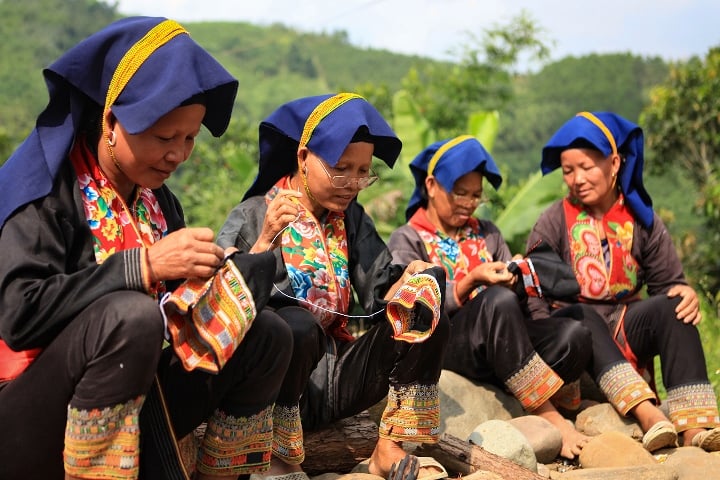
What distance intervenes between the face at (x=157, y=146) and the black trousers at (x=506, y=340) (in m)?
2.08

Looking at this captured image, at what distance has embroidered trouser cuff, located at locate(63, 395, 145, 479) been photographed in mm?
2635

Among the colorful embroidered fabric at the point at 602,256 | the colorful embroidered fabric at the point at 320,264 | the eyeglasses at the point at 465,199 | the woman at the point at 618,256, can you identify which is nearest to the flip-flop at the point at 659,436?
the woman at the point at 618,256

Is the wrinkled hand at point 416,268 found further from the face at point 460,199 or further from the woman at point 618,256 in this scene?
the woman at point 618,256

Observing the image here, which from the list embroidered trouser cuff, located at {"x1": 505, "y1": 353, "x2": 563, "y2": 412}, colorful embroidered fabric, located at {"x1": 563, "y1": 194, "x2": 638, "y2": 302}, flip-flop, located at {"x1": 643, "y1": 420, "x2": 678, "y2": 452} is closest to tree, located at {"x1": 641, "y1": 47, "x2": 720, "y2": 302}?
colorful embroidered fabric, located at {"x1": 563, "y1": 194, "x2": 638, "y2": 302}

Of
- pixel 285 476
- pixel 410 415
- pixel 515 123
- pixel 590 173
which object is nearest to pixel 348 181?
pixel 410 415

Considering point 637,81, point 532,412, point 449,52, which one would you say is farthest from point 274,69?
point 532,412

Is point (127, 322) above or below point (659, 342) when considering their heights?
above

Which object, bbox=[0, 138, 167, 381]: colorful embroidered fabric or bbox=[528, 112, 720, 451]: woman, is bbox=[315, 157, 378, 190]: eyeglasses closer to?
bbox=[0, 138, 167, 381]: colorful embroidered fabric

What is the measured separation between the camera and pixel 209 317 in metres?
2.79

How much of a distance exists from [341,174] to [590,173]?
6.44 ft

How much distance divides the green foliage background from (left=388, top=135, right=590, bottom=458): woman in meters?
1.83

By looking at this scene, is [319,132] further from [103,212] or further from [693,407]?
[693,407]

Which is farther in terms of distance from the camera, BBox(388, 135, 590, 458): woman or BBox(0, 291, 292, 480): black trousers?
BBox(388, 135, 590, 458): woman

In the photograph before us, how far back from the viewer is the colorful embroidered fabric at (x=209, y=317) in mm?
2744
